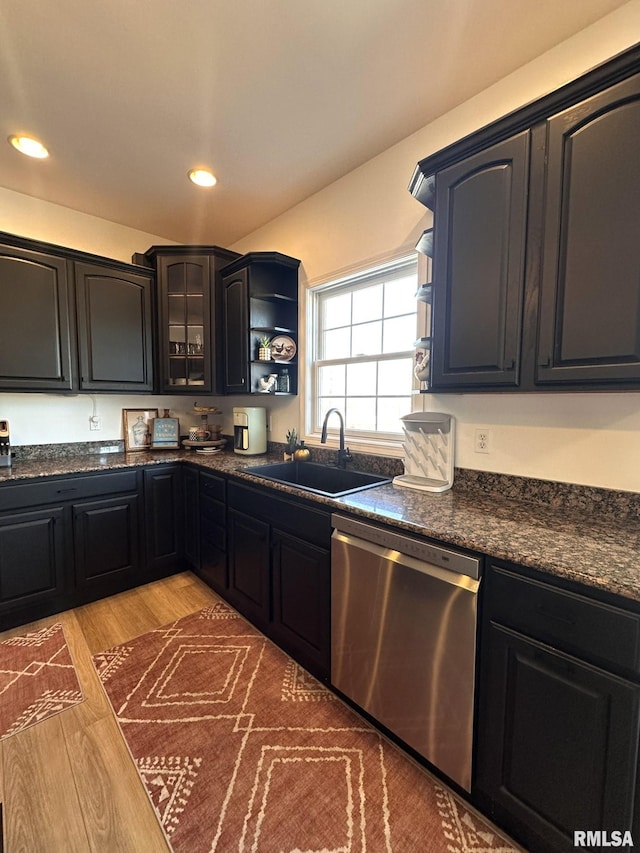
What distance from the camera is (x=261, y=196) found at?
258cm

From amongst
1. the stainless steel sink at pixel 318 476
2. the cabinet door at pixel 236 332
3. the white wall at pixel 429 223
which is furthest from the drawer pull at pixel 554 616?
the cabinet door at pixel 236 332

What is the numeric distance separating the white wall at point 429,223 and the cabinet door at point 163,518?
184 centimetres

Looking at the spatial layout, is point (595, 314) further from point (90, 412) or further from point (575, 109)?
point (90, 412)

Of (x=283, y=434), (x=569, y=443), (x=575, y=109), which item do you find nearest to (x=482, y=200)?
(x=575, y=109)

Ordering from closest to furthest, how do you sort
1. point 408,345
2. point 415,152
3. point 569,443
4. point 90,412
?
point 569,443 < point 415,152 < point 408,345 < point 90,412

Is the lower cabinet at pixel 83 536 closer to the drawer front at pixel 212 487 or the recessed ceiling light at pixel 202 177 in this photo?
the drawer front at pixel 212 487

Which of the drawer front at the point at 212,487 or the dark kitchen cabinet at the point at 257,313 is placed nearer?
the drawer front at the point at 212,487

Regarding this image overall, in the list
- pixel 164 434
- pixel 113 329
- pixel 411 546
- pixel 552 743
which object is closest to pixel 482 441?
pixel 411 546

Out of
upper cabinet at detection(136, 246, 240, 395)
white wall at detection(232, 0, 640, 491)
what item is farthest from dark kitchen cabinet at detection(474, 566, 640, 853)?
upper cabinet at detection(136, 246, 240, 395)

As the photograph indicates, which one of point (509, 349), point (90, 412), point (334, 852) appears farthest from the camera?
point (90, 412)

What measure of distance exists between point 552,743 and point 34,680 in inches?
88.2

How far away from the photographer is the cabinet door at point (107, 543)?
7.82 ft

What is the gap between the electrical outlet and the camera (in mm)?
1730

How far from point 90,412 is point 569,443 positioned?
3.27 m
